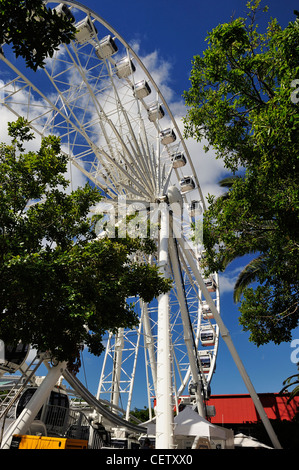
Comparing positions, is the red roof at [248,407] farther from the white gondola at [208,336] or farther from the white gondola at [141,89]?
the white gondola at [141,89]

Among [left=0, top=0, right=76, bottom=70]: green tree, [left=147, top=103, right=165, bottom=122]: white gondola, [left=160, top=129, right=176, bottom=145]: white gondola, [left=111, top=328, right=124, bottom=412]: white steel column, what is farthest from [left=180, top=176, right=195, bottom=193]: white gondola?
[left=0, top=0, right=76, bottom=70]: green tree

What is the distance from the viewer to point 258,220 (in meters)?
11.7

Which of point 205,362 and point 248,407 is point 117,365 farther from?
point 248,407

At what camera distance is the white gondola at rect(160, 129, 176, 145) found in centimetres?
2533

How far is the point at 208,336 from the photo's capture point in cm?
2980

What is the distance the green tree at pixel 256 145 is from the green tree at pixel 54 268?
11.0ft

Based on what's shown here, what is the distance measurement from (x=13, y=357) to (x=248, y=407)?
1862 centimetres

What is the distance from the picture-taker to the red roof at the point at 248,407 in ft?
85.3

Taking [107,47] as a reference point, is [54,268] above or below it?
below

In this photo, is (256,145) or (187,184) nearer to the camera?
(256,145)

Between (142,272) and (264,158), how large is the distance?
4.92 m

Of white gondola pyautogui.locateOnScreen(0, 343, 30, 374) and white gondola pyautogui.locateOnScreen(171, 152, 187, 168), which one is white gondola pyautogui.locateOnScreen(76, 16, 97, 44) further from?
white gondola pyautogui.locateOnScreen(0, 343, 30, 374)

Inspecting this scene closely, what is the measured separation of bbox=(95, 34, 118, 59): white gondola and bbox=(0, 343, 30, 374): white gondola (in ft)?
48.9

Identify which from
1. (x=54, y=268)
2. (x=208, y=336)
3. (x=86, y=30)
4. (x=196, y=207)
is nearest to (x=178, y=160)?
(x=196, y=207)
